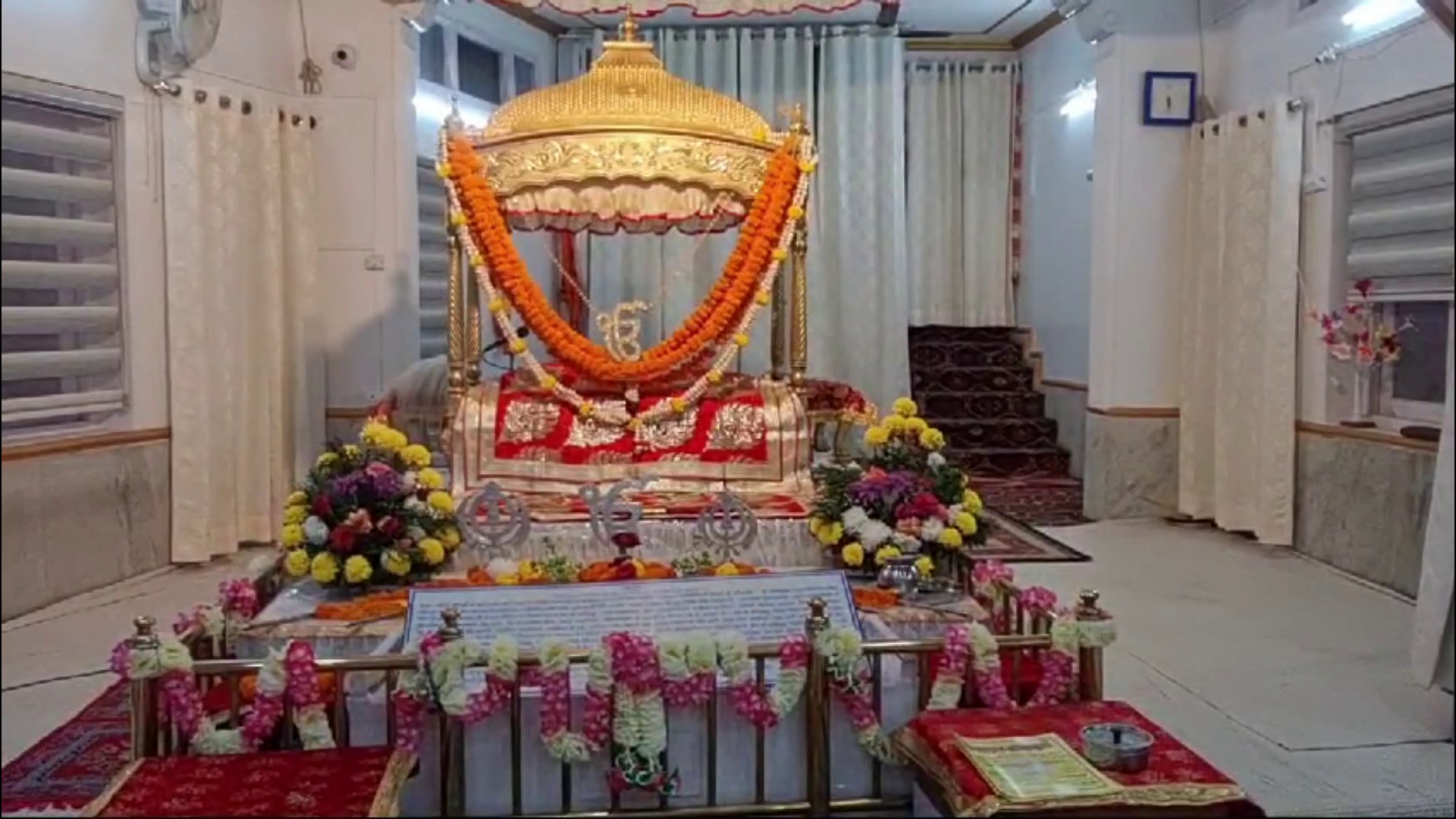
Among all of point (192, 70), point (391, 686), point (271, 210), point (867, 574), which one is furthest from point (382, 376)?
point (391, 686)

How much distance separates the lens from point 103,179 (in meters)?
5.86

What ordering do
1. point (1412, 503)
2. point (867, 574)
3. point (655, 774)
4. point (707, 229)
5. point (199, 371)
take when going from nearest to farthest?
point (655, 774) < point (867, 574) < point (1412, 503) < point (199, 371) < point (707, 229)

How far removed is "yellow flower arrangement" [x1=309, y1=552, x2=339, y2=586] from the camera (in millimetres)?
4168

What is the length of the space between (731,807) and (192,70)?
4.95 m

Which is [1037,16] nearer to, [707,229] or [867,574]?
[707,229]

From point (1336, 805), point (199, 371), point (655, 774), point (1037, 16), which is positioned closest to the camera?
point (655, 774)

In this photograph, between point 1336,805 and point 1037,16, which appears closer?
point 1336,805

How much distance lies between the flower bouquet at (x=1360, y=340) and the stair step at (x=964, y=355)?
13.7ft

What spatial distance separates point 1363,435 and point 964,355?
4703 mm

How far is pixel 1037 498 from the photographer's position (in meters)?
8.50

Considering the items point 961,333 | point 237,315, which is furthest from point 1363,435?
point 237,315

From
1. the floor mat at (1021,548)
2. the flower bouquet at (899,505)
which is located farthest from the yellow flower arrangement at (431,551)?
the floor mat at (1021,548)

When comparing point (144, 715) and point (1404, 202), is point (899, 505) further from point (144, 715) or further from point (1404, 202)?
point (144, 715)

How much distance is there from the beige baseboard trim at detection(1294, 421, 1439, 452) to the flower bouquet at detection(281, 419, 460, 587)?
12.3 feet
